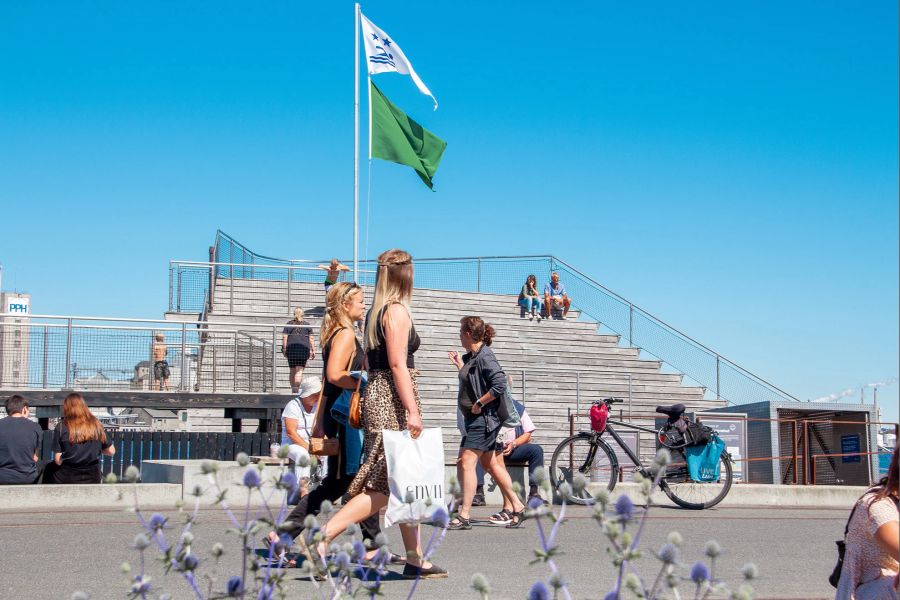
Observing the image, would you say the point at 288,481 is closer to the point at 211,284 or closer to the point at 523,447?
the point at 523,447

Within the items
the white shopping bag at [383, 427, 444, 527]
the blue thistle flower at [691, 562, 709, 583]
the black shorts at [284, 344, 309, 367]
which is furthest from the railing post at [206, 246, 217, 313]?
the blue thistle flower at [691, 562, 709, 583]

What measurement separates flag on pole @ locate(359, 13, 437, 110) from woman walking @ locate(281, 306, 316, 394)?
6533 millimetres

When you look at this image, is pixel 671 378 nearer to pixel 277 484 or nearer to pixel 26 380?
pixel 26 380

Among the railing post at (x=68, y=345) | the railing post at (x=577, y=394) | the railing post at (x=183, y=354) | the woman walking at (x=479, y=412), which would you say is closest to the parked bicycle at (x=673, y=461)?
the woman walking at (x=479, y=412)

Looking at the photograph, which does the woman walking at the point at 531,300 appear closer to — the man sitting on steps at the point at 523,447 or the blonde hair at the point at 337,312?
the man sitting on steps at the point at 523,447

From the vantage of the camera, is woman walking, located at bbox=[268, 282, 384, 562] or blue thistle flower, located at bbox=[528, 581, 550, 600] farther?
woman walking, located at bbox=[268, 282, 384, 562]

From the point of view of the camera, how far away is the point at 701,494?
12.2 m

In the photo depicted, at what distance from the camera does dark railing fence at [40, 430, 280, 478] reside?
16.2m

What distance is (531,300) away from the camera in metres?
29.3

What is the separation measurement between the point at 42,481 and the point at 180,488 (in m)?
1.79

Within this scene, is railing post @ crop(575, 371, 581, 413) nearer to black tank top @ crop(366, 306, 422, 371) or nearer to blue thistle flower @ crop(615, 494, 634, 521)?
black tank top @ crop(366, 306, 422, 371)

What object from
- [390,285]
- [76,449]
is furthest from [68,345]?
[390,285]

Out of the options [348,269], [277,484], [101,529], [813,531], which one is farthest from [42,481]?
[348,269]

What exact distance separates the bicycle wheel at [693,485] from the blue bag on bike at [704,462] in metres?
0.09
